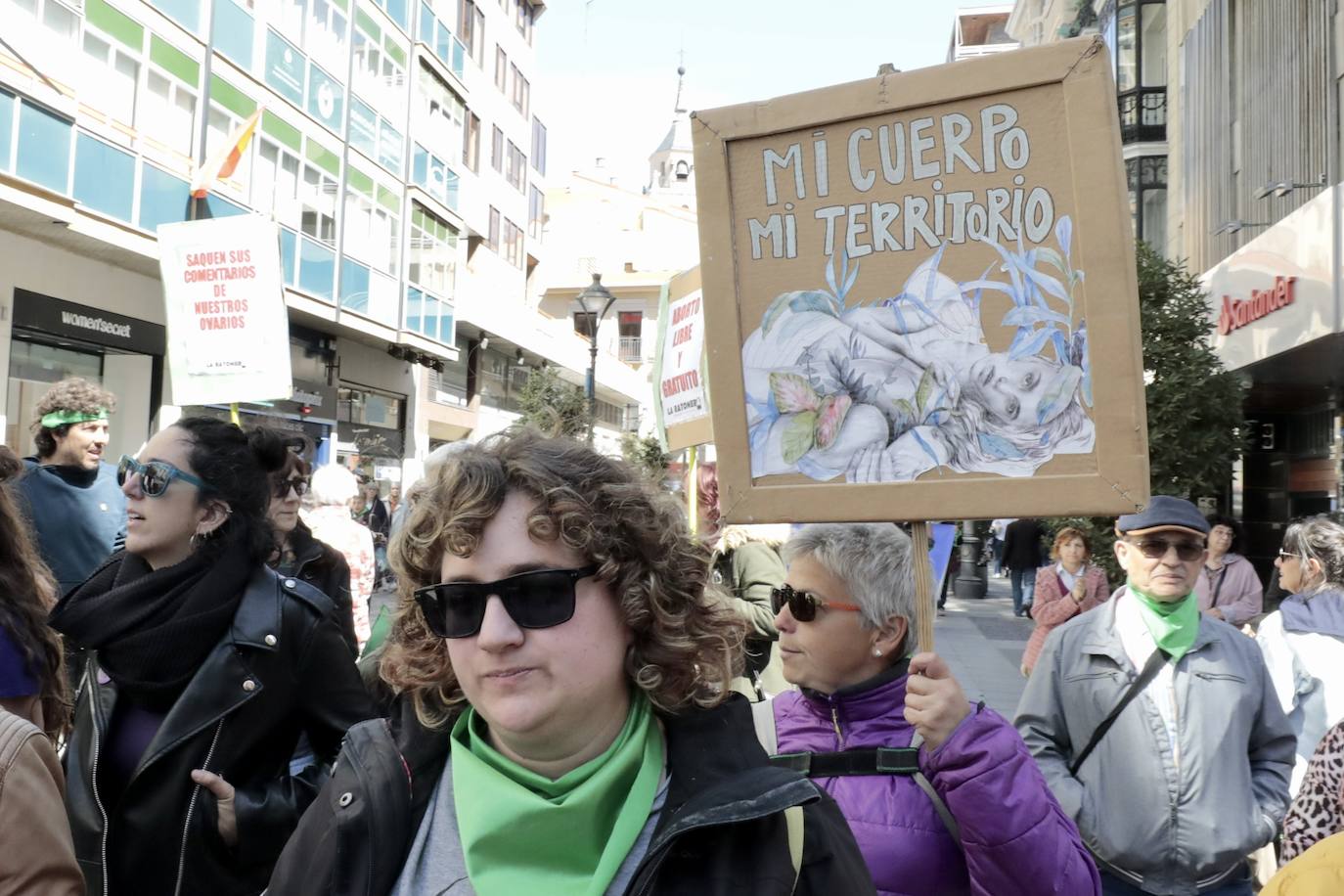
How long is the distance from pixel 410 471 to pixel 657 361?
24.4 meters

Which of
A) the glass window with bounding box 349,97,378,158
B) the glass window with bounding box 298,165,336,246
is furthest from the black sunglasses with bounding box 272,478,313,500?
the glass window with bounding box 349,97,378,158

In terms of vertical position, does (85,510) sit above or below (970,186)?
below

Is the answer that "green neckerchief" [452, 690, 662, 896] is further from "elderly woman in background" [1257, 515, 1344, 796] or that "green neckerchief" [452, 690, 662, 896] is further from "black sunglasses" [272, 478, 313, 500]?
"elderly woman in background" [1257, 515, 1344, 796]

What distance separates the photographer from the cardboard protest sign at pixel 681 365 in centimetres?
713

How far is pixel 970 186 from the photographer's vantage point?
2602mm

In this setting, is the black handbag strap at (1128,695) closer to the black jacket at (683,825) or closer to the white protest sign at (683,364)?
the black jacket at (683,825)

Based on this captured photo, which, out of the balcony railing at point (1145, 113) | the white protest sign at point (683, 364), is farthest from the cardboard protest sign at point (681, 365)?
the balcony railing at point (1145, 113)

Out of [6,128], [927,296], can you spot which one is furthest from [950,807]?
[6,128]

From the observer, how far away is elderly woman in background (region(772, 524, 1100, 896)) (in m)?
2.52

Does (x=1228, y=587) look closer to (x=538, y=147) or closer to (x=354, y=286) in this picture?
(x=354, y=286)

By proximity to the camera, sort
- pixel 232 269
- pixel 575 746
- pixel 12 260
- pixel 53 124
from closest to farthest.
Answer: pixel 575 746 → pixel 232 269 → pixel 53 124 → pixel 12 260

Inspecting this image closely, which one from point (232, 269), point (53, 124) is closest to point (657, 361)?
point (232, 269)

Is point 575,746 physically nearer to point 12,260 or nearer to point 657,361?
point 657,361

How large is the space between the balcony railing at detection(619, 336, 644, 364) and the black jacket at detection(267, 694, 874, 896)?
6006 centimetres
